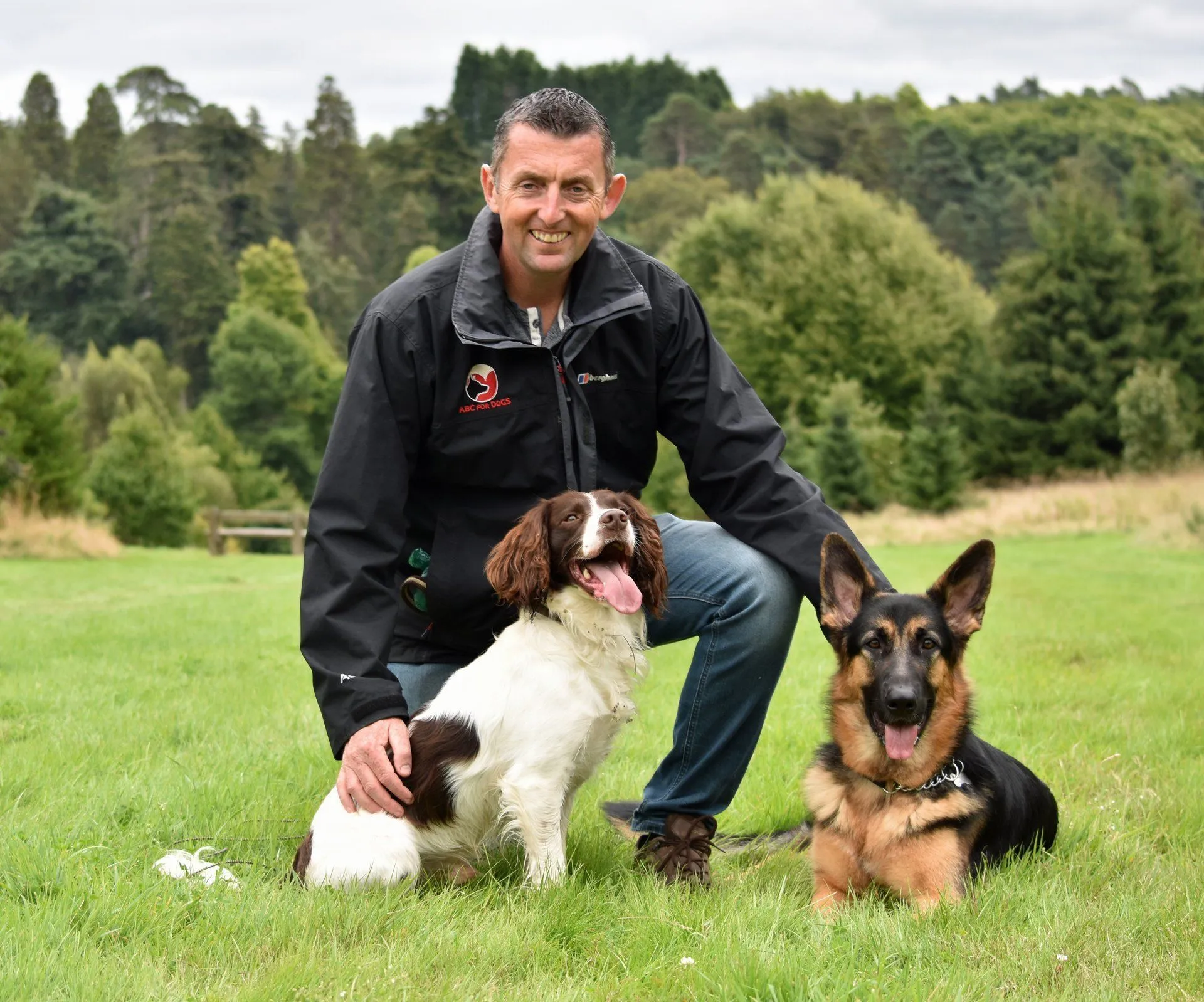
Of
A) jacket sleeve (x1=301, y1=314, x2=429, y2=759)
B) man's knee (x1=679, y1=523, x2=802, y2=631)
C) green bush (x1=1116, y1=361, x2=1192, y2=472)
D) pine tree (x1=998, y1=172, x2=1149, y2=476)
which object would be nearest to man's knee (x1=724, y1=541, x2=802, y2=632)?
man's knee (x1=679, y1=523, x2=802, y2=631)

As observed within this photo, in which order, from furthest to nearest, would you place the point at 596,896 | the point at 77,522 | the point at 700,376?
the point at 77,522 → the point at 700,376 → the point at 596,896

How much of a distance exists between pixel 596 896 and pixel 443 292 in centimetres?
199

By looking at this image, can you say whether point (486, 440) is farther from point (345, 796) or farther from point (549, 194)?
point (345, 796)

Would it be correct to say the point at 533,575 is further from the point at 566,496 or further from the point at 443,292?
the point at 443,292

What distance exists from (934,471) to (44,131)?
73065 millimetres

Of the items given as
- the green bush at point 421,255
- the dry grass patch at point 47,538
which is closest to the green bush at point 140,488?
the dry grass patch at point 47,538

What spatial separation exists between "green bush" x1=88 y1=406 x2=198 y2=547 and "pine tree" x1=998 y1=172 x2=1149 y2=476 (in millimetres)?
24795

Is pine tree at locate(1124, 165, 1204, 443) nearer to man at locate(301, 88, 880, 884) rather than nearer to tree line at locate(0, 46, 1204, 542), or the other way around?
tree line at locate(0, 46, 1204, 542)

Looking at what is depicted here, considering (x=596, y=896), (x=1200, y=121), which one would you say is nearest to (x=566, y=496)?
(x=596, y=896)

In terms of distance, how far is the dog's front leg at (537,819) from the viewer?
143 inches

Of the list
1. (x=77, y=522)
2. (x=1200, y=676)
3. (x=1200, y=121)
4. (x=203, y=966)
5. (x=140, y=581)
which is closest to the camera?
(x=203, y=966)

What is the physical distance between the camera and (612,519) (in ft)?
12.1

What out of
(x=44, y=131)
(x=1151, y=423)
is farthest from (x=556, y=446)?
(x=44, y=131)

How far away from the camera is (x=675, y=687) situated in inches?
293
